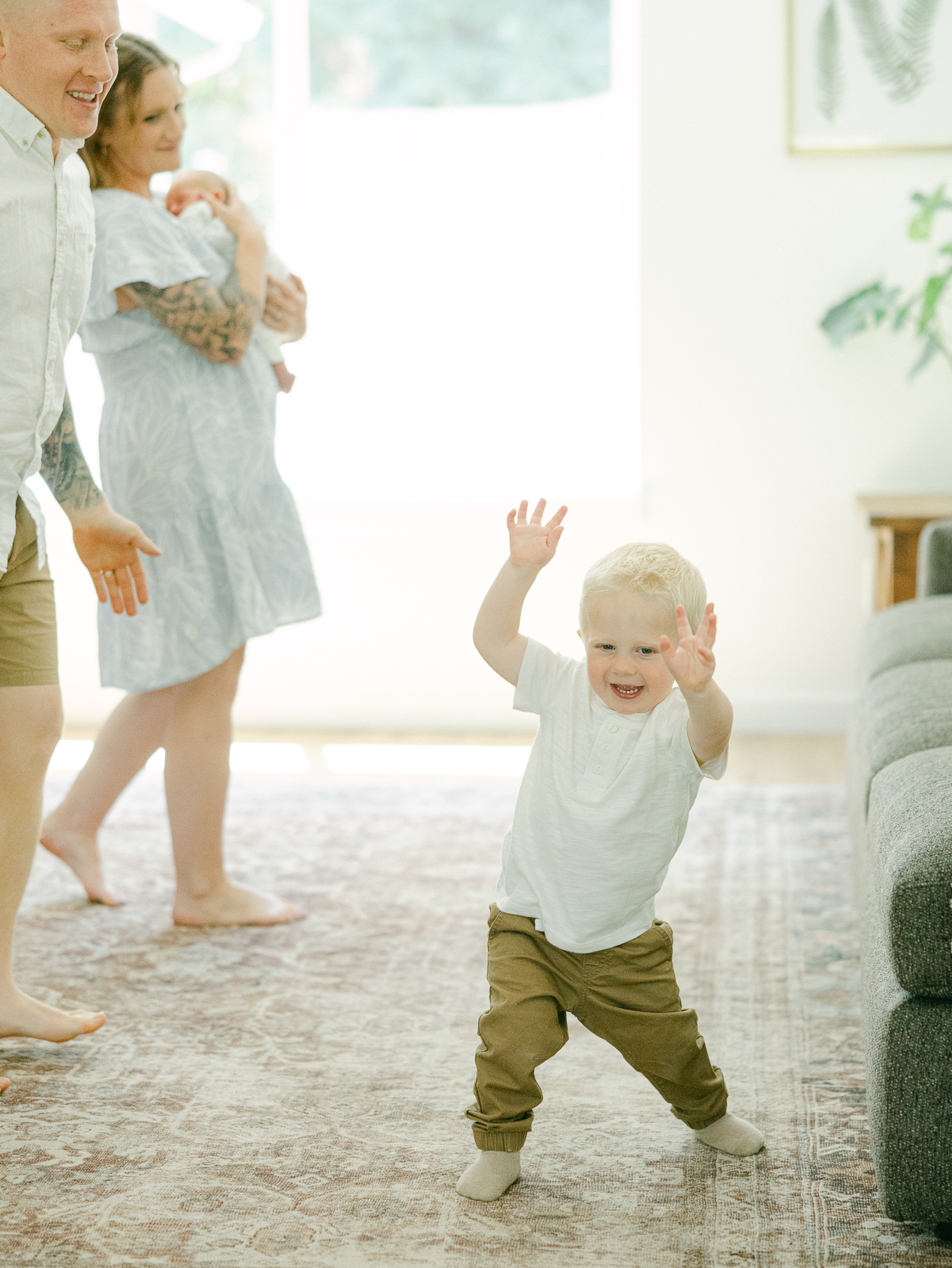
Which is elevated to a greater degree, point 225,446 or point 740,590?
point 225,446

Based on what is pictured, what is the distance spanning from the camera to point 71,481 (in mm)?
1931

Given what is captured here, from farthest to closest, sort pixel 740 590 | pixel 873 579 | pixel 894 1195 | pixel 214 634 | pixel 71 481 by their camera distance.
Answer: pixel 740 590 → pixel 873 579 → pixel 214 634 → pixel 71 481 → pixel 894 1195

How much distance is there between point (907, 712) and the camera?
6.91 ft

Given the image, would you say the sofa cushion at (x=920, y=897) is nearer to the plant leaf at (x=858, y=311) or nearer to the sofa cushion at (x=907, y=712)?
the sofa cushion at (x=907, y=712)

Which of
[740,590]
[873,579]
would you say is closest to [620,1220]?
[873,579]

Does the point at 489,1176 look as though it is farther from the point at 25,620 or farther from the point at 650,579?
the point at 25,620

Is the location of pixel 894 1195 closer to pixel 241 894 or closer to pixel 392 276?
pixel 241 894

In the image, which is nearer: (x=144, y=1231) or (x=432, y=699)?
(x=144, y=1231)

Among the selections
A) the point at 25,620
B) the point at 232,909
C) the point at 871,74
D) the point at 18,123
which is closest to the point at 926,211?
the point at 871,74

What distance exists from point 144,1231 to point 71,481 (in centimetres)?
97

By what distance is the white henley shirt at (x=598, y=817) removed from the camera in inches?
58.9

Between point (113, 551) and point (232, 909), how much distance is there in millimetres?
747

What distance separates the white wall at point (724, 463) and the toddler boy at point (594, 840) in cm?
251

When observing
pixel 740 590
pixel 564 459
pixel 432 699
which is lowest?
pixel 432 699
